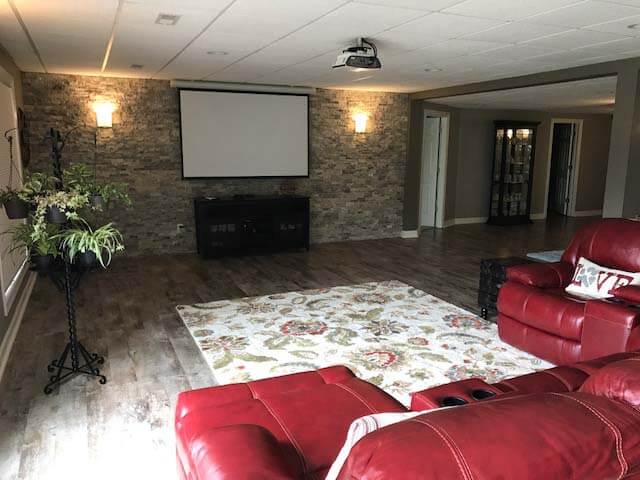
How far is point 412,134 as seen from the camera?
28.0ft

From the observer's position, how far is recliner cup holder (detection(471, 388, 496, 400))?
5.98 feet

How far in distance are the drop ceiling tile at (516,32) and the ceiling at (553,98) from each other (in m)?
2.35

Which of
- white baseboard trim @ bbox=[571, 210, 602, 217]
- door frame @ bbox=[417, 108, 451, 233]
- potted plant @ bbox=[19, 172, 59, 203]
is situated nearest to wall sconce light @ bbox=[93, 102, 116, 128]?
potted plant @ bbox=[19, 172, 59, 203]

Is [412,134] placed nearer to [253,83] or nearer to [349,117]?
[349,117]

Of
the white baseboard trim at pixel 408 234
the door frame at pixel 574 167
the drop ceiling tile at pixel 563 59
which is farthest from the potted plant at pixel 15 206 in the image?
the door frame at pixel 574 167

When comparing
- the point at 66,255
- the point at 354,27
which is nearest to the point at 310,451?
the point at 66,255

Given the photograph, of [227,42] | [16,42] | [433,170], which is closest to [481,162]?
[433,170]

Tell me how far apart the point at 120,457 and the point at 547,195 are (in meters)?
11.1

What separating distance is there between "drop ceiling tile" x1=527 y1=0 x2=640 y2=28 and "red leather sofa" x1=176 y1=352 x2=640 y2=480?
2.54 meters

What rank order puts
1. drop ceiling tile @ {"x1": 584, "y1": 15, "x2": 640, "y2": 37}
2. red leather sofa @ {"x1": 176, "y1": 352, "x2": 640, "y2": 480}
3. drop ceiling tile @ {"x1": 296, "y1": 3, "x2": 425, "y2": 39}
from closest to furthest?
red leather sofa @ {"x1": 176, "y1": 352, "x2": 640, "y2": 480} < drop ceiling tile @ {"x1": 296, "y1": 3, "x2": 425, "y2": 39} < drop ceiling tile @ {"x1": 584, "y1": 15, "x2": 640, "y2": 37}

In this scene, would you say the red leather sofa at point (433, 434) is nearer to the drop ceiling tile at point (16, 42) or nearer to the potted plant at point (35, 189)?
the potted plant at point (35, 189)

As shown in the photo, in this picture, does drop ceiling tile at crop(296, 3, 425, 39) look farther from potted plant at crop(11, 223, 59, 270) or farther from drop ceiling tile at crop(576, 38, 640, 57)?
potted plant at crop(11, 223, 59, 270)

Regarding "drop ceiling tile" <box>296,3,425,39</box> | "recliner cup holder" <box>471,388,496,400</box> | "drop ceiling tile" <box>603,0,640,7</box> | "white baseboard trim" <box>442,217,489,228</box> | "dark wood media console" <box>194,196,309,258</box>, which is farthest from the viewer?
"white baseboard trim" <box>442,217,489,228</box>

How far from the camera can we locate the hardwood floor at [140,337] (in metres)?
2.48
